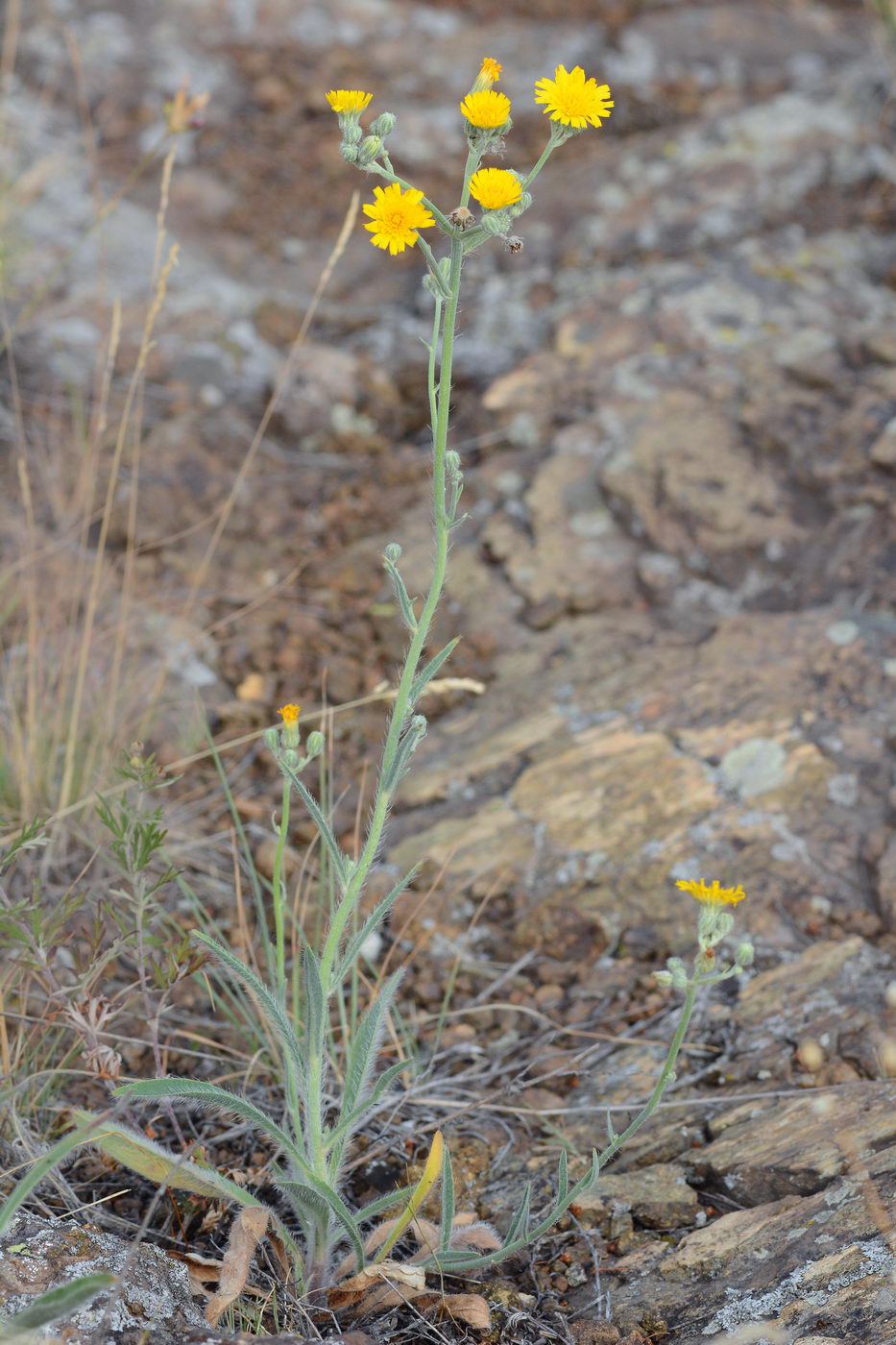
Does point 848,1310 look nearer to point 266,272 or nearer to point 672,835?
point 672,835

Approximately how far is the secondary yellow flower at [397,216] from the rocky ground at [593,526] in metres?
1.30

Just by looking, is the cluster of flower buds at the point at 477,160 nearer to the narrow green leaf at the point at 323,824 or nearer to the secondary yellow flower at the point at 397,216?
the secondary yellow flower at the point at 397,216

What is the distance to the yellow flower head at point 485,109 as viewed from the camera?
50.1 inches

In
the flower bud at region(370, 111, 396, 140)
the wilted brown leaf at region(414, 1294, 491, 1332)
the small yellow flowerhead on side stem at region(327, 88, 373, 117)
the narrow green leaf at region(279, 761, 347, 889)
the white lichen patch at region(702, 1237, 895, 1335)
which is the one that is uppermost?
the small yellow flowerhead on side stem at region(327, 88, 373, 117)

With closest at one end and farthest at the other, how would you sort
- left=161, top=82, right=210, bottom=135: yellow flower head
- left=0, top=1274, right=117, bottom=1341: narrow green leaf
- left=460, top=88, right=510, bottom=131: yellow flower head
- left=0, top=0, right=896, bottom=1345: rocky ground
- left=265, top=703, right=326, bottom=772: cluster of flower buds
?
left=0, top=1274, right=117, bottom=1341: narrow green leaf → left=460, top=88, right=510, bottom=131: yellow flower head → left=265, top=703, right=326, bottom=772: cluster of flower buds → left=0, top=0, right=896, bottom=1345: rocky ground → left=161, top=82, right=210, bottom=135: yellow flower head

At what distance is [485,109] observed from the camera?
4.19ft

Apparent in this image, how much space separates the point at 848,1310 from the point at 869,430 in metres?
2.12

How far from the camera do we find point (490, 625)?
110 inches

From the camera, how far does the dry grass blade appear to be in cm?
139

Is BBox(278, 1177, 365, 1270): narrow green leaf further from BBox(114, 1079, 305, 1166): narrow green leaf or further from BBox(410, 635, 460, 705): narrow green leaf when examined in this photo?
BBox(410, 635, 460, 705): narrow green leaf

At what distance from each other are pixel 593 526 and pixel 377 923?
1.71 m

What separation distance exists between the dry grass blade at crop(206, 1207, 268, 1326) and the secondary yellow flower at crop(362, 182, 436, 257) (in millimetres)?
1258

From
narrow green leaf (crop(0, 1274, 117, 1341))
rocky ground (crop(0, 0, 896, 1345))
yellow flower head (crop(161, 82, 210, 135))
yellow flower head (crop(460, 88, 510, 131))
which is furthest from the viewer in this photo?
yellow flower head (crop(161, 82, 210, 135))

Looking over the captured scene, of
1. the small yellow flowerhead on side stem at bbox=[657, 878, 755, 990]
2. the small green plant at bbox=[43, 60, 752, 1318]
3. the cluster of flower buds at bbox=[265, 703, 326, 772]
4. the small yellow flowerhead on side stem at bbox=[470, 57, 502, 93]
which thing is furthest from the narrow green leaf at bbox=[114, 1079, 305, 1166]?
the small yellow flowerhead on side stem at bbox=[470, 57, 502, 93]
